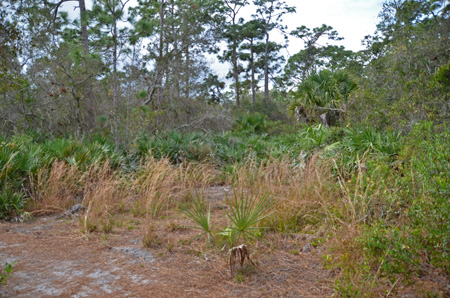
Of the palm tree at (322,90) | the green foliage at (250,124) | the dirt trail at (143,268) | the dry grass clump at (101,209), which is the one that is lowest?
the dirt trail at (143,268)

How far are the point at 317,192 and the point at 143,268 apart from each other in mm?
2448

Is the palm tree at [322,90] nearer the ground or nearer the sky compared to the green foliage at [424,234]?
nearer the sky

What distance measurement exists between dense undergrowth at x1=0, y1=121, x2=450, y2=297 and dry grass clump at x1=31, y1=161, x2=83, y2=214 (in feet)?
0.07

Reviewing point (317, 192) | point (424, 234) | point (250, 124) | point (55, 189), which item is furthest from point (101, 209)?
point (250, 124)

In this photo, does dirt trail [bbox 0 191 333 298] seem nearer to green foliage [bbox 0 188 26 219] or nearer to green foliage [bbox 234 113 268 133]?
green foliage [bbox 0 188 26 219]

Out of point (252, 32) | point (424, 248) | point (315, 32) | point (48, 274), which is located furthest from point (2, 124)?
point (315, 32)

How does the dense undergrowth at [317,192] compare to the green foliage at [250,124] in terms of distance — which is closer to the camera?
the dense undergrowth at [317,192]

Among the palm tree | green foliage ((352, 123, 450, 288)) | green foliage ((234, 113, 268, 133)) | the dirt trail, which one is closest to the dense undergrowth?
green foliage ((352, 123, 450, 288))

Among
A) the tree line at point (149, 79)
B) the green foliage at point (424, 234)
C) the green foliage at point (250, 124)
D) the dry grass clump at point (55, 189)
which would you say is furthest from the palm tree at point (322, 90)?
the green foliage at point (424, 234)

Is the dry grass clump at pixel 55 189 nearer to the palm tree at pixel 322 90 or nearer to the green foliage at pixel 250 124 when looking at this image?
the palm tree at pixel 322 90

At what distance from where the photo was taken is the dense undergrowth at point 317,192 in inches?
139

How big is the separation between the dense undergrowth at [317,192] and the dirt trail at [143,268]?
0.95ft

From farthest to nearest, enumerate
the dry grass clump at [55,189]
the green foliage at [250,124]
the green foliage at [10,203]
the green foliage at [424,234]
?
the green foliage at [250,124] < the dry grass clump at [55,189] < the green foliage at [10,203] < the green foliage at [424,234]

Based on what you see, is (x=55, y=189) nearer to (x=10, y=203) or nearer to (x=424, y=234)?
(x=10, y=203)
